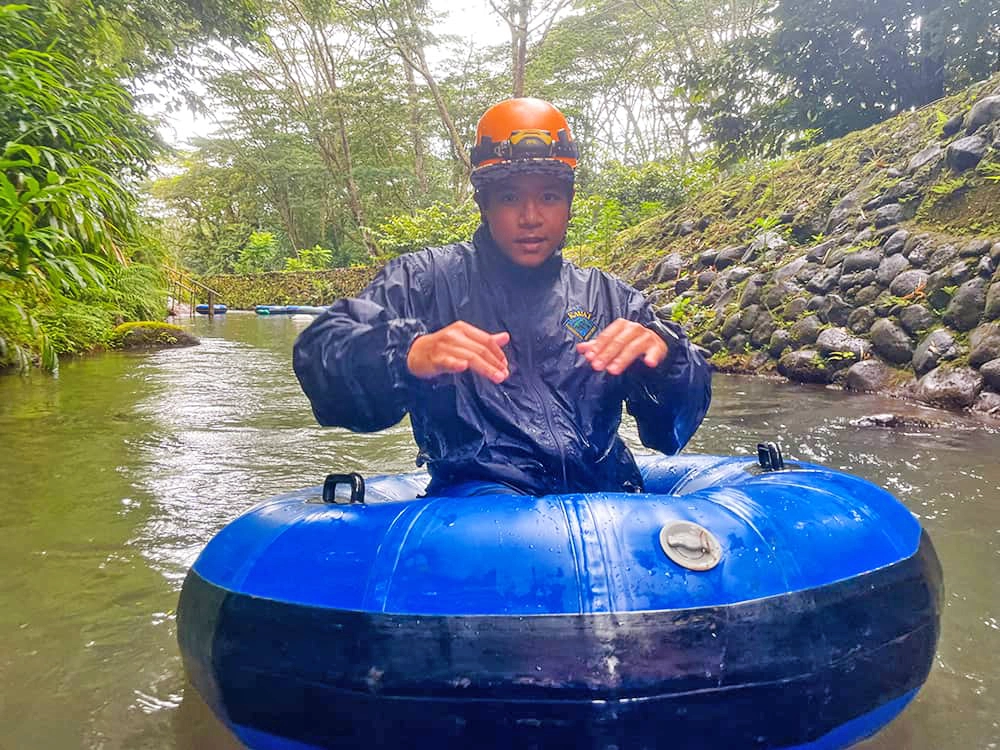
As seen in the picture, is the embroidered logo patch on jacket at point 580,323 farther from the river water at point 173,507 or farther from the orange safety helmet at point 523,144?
the river water at point 173,507

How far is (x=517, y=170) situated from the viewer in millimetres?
1860

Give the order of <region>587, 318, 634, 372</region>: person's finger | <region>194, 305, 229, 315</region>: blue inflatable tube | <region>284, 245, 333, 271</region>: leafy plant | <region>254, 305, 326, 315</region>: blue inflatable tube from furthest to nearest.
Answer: <region>284, 245, 333, 271</region>: leafy plant, <region>194, 305, 229, 315</region>: blue inflatable tube, <region>254, 305, 326, 315</region>: blue inflatable tube, <region>587, 318, 634, 372</region>: person's finger

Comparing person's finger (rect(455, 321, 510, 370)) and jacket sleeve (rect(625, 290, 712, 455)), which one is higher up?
person's finger (rect(455, 321, 510, 370))

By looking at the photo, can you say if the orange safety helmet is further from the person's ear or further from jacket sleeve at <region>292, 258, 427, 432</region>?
jacket sleeve at <region>292, 258, 427, 432</region>

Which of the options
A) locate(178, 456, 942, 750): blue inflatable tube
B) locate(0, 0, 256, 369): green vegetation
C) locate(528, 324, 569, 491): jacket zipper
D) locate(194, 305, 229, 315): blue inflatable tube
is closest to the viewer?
locate(178, 456, 942, 750): blue inflatable tube

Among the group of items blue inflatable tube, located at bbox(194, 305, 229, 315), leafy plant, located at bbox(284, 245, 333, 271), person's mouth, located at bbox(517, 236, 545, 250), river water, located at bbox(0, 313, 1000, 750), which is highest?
leafy plant, located at bbox(284, 245, 333, 271)

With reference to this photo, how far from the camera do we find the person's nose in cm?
191

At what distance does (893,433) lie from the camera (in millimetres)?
4551

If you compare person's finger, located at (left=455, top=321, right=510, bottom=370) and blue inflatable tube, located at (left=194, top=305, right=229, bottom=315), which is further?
blue inflatable tube, located at (left=194, top=305, right=229, bottom=315)

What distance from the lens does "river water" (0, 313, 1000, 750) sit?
5.63 ft

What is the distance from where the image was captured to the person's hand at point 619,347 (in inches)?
64.0

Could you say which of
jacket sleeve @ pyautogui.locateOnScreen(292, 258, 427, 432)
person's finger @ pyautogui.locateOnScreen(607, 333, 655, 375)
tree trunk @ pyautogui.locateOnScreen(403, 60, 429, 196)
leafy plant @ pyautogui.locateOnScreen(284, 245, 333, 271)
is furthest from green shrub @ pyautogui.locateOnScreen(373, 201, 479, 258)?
person's finger @ pyautogui.locateOnScreen(607, 333, 655, 375)

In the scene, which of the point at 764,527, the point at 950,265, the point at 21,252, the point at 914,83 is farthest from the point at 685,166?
the point at 764,527

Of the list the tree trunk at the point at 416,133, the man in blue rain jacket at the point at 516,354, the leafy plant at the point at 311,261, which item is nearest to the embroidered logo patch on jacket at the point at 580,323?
the man in blue rain jacket at the point at 516,354
